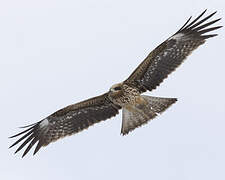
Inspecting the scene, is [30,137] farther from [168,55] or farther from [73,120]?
[168,55]

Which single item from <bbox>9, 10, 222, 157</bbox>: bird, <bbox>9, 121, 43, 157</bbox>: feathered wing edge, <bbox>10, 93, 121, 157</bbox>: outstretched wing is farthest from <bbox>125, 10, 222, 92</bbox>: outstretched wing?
<bbox>9, 121, 43, 157</bbox>: feathered wing edge

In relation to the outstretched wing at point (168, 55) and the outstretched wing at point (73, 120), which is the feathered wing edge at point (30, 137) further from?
the outstretched wing at point (168, 55)

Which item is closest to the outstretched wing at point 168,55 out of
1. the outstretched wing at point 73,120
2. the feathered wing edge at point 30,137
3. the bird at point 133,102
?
the bird at point 133,102

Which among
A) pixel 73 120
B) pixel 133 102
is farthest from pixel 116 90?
pixel 73 120

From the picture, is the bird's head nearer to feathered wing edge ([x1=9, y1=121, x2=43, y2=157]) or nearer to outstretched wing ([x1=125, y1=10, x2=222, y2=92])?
outstretched wing ([x1=125, y1=10, x2=222, y2=92])

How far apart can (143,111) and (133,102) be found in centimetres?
42

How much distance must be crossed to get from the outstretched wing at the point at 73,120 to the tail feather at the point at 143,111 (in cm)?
37

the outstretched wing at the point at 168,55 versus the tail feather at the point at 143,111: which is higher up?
the outstretched wing at the point at 168,55

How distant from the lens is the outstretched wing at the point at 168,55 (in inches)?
543

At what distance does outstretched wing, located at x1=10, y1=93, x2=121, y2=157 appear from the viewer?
14336 mm

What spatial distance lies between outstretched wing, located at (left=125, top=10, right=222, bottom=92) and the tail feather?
320 mm

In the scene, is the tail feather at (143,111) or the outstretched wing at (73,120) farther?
the outstretched wing at (73,120)

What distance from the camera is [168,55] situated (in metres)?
13.9

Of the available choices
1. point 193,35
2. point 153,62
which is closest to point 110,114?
point 153,62
